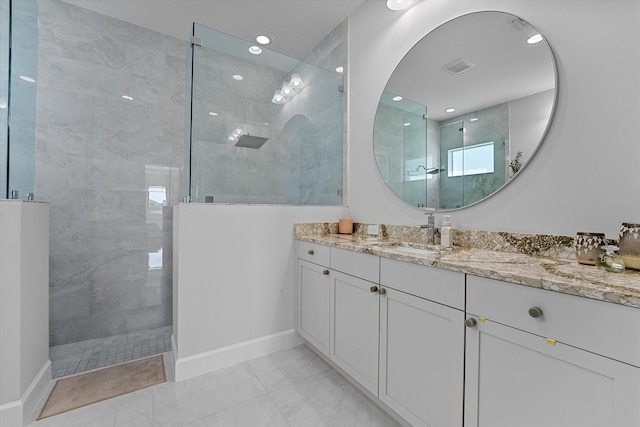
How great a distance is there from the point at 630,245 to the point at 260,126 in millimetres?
2387

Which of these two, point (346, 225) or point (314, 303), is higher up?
point (346, 225)

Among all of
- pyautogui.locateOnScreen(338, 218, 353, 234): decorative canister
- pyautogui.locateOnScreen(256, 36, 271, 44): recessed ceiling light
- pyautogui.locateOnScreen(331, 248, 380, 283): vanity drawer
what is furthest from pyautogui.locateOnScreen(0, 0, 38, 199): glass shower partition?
pyautogui.locateOnScreen(338, 218, 353, 234): decorative canister

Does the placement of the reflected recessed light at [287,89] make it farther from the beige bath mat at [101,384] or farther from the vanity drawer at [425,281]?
the beige bath mat at [101,384]

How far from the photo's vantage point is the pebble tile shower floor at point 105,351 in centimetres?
191

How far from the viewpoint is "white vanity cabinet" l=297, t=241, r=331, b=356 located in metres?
1.77

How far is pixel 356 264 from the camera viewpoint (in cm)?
152

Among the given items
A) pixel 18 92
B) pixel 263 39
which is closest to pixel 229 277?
pixel 18 92

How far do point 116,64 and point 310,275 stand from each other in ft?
8.21

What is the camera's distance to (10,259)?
131 cm

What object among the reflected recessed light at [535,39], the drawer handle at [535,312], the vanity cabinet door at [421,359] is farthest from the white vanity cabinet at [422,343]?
the reflected recessed light at [535,39]

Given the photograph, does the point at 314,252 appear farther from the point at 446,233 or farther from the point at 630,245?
the point at 630,245

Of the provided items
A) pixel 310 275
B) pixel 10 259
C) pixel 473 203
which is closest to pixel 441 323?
pixel 473 203

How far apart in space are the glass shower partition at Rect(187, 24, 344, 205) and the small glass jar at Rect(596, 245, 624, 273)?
67.1 inches

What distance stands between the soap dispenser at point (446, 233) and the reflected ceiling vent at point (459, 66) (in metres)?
0.84
